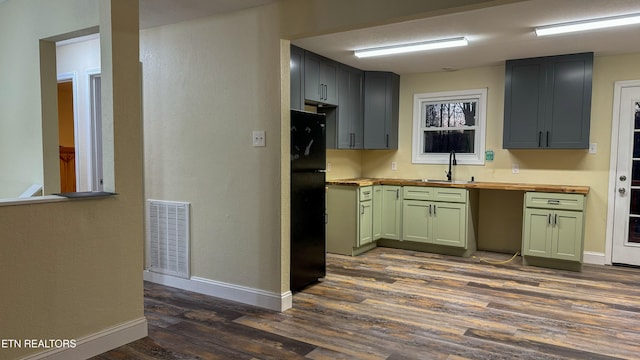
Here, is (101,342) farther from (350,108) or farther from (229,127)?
(350,108)

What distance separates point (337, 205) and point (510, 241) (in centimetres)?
221

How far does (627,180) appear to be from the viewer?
15.3 feet

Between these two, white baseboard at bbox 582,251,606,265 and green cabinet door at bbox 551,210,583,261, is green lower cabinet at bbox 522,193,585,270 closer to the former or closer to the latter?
green cabinet door at bbox 551,210,583,261

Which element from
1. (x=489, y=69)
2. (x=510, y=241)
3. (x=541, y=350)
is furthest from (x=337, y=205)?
(x=541, y=350)

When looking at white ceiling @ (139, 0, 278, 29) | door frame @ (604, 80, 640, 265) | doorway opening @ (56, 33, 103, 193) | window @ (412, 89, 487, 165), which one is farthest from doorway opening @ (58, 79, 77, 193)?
Result: door frame @ (604, 80, 640, 265)

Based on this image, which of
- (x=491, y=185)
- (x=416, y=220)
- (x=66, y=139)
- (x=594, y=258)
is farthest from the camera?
(x=66, y=139)

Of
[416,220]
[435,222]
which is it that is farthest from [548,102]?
[416,220]

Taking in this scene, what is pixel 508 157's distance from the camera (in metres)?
5.25

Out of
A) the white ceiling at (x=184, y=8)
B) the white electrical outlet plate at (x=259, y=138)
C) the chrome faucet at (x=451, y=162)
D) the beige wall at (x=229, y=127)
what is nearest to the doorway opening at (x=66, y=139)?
the beige wall at (x=229, y=127)

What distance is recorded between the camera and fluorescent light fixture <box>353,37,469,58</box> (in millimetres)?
4133

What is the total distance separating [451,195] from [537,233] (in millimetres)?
990

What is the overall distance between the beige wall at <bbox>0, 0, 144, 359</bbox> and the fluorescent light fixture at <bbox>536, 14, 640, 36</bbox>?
3.30m

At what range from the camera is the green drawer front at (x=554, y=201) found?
14.4ft

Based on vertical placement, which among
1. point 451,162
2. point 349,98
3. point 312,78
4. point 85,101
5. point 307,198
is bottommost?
point 307,198
